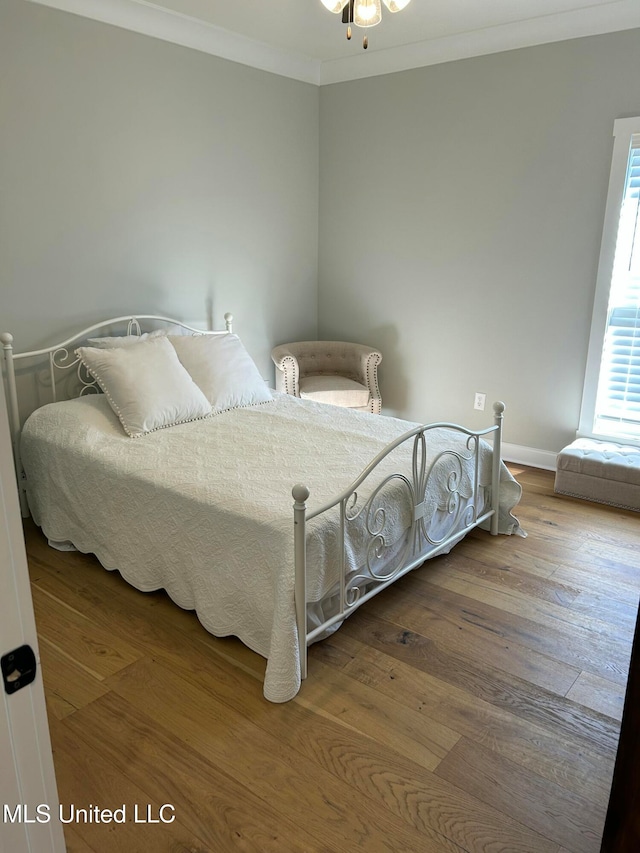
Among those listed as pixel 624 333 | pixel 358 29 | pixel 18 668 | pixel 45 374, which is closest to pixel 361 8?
pixel 358 29

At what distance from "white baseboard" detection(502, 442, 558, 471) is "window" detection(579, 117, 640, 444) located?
1.01 feet

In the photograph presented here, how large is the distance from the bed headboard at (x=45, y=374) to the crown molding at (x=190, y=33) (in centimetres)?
156

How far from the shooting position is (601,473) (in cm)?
367

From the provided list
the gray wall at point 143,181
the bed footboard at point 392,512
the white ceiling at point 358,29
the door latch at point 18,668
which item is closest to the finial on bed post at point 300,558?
the bed footboard at point 392,512

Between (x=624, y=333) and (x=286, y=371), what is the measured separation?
2.16 metres

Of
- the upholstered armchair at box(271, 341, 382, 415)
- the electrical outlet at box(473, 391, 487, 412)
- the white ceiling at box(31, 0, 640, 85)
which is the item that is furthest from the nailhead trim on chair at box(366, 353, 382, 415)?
the white ceiling at box(31, 0, 640, 85)

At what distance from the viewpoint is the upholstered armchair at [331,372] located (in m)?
4.43

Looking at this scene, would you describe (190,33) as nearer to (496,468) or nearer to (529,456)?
(496,468)

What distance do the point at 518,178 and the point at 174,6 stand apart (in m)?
2.24

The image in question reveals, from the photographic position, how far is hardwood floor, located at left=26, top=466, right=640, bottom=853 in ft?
5.46

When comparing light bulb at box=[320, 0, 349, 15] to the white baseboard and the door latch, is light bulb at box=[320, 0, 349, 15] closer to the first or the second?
the door latch

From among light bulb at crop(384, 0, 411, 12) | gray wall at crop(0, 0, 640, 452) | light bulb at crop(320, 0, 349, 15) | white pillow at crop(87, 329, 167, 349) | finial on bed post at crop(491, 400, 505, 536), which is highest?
light bulb at crop(384, 0, 411, 12)

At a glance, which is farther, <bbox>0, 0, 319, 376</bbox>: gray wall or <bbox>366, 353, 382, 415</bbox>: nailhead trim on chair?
<bbox>366, 353, 382, 415</bbox>: nailhead trim on chair

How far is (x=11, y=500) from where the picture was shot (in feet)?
2.81
